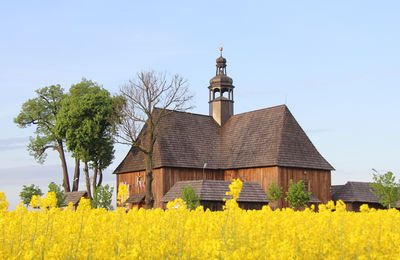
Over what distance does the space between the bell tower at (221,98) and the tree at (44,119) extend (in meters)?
17.3

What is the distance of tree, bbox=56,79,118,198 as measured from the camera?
45594 mm

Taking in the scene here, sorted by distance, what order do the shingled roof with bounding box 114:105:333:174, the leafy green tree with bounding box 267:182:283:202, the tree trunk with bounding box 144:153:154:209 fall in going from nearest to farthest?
the leafy green tree with bounding box 267:182:283:202, the tree trunk with bounding box 144:153:154:209, the shingled roof with bounding box 114:105:333:174

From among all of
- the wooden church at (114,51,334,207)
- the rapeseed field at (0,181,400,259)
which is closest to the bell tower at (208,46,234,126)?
the wooden church at (114,51,334,207)

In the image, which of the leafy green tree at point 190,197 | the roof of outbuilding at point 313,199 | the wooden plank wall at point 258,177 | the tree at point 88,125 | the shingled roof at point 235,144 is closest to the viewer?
the leafy green tree at point 190,197

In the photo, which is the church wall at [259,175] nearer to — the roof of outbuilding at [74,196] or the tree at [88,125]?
the tree at [88,125]

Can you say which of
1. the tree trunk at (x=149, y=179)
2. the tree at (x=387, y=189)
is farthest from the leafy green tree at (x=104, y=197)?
the tree at (x=387, y=189)

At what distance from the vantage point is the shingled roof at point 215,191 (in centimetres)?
3480

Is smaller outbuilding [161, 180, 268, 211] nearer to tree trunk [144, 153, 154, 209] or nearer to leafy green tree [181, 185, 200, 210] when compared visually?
leafy green tree [181, 185, 200, 210]

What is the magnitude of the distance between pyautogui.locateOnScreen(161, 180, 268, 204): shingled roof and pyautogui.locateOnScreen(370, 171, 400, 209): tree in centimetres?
1217

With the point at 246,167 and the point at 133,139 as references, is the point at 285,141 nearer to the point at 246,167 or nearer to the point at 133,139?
the point at 246,167

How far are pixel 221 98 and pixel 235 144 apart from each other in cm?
641

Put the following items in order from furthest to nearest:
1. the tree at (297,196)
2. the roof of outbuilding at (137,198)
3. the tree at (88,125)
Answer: the tree at (88,125) < the roof of outbuilding at (137,198) < the tree at (297,196)

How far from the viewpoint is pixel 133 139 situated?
38.7 m

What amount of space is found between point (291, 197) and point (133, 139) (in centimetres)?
1343
